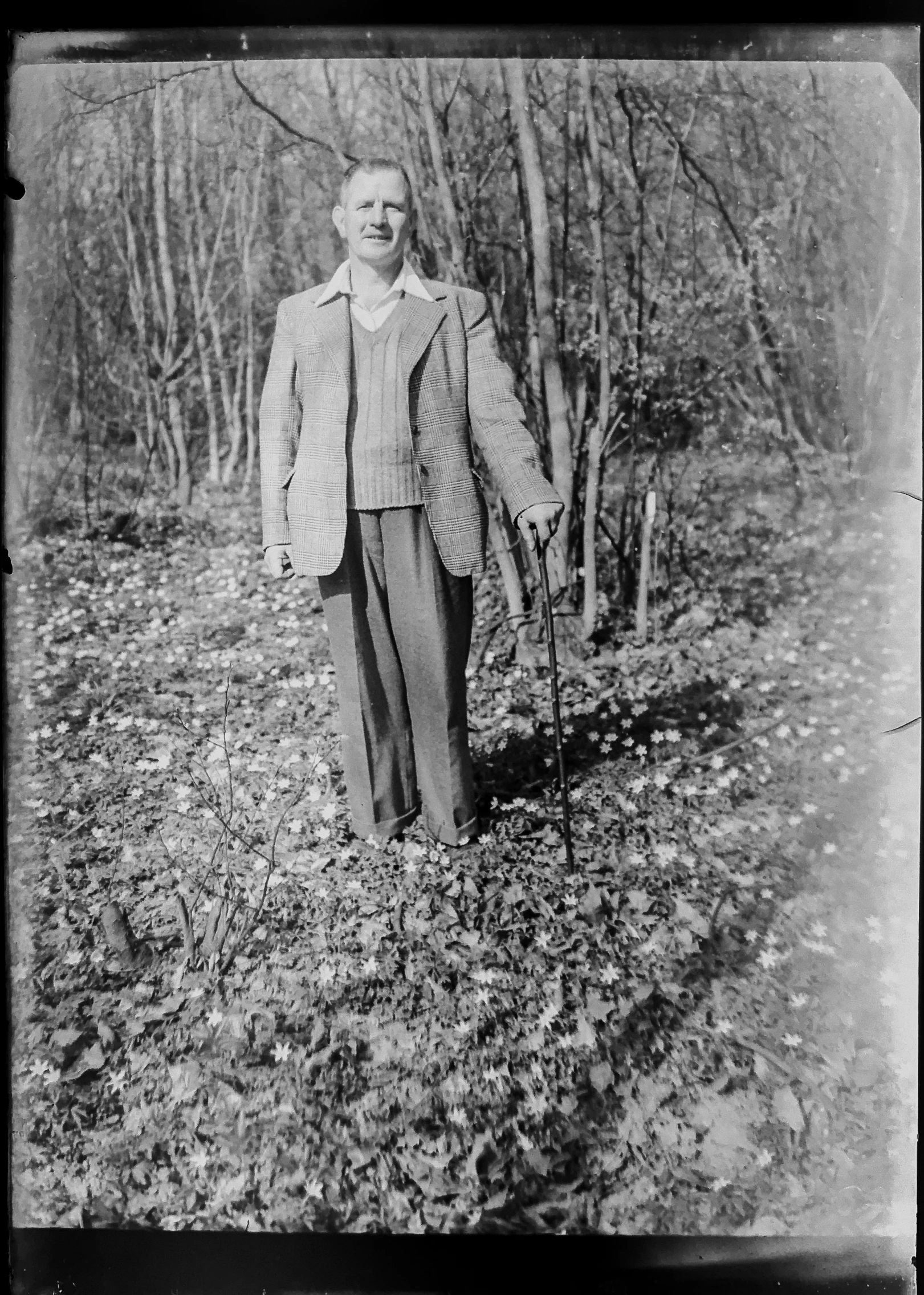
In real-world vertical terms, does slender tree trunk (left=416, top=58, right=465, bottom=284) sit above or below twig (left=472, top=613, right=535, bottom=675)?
above

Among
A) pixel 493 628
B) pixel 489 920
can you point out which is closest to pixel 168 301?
pixel 493 628

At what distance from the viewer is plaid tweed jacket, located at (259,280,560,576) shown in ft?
7.89

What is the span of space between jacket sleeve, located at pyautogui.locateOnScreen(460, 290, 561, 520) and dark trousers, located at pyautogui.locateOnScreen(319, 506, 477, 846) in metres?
0.29

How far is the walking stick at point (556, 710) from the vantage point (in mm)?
2486

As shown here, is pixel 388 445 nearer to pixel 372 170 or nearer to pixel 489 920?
pixel 372 170

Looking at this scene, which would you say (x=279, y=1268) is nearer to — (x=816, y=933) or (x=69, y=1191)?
(x=69, y=1191)

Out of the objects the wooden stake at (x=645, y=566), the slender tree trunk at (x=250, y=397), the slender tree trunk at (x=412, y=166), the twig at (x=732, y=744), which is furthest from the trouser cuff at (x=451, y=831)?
the slender tree trunk at (x=412, y=166)

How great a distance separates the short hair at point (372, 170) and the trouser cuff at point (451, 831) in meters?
1.85

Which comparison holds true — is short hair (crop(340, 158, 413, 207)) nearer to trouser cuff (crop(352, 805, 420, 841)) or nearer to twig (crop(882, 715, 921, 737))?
trouser cuff (crop(352, 805, 420, 841))

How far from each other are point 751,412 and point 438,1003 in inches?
82.9

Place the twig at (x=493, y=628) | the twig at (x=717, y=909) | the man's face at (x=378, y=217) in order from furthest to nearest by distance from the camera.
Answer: the twig at (x=493, y=628), the twig at (x=717, y=909), the man's face at (x=378, y=217)

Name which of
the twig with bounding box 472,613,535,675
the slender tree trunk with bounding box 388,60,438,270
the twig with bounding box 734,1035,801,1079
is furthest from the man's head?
the twig with bounding box 734,1035,801,1079

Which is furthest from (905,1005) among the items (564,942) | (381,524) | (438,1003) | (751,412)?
(381,524)

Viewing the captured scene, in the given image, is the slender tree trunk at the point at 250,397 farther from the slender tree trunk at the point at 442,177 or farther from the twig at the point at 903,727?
the twig at the point at 903,727
